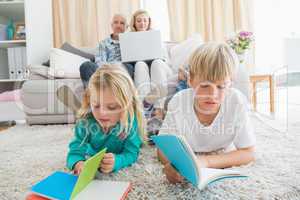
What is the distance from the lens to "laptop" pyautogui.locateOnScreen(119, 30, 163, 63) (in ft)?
7.06

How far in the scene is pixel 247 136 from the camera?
972 mm

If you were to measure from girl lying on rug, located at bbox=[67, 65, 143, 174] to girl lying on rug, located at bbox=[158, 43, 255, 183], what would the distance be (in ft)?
0.39

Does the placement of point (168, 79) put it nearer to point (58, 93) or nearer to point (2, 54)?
point (58, 93)

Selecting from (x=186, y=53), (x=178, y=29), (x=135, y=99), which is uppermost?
(x=178, y=29)

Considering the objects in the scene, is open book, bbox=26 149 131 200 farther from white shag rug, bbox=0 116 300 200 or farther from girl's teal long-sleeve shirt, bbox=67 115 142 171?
girl's teal long-sleeve shirt, bbox=67 115 142 171

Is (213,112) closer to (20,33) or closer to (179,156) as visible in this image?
(179,156)

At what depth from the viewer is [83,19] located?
316cm

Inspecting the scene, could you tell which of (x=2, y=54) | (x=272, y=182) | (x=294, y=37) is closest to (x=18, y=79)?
(x=2, y=54)

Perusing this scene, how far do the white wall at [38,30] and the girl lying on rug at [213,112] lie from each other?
206 centimetres

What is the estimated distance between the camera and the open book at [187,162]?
0.69m

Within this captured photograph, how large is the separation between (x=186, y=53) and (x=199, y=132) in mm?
1514

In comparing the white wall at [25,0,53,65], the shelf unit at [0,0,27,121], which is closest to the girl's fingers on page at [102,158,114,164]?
the shelf unit at [0,0,27,121]

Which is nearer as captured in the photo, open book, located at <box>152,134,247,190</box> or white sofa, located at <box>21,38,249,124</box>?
open book, located at <box>152,134,247,190</box>

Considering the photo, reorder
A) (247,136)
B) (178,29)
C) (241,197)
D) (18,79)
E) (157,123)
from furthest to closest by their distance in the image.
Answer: (178,29) < (18,79) < (157,123) < (247,136) < (241,197)
